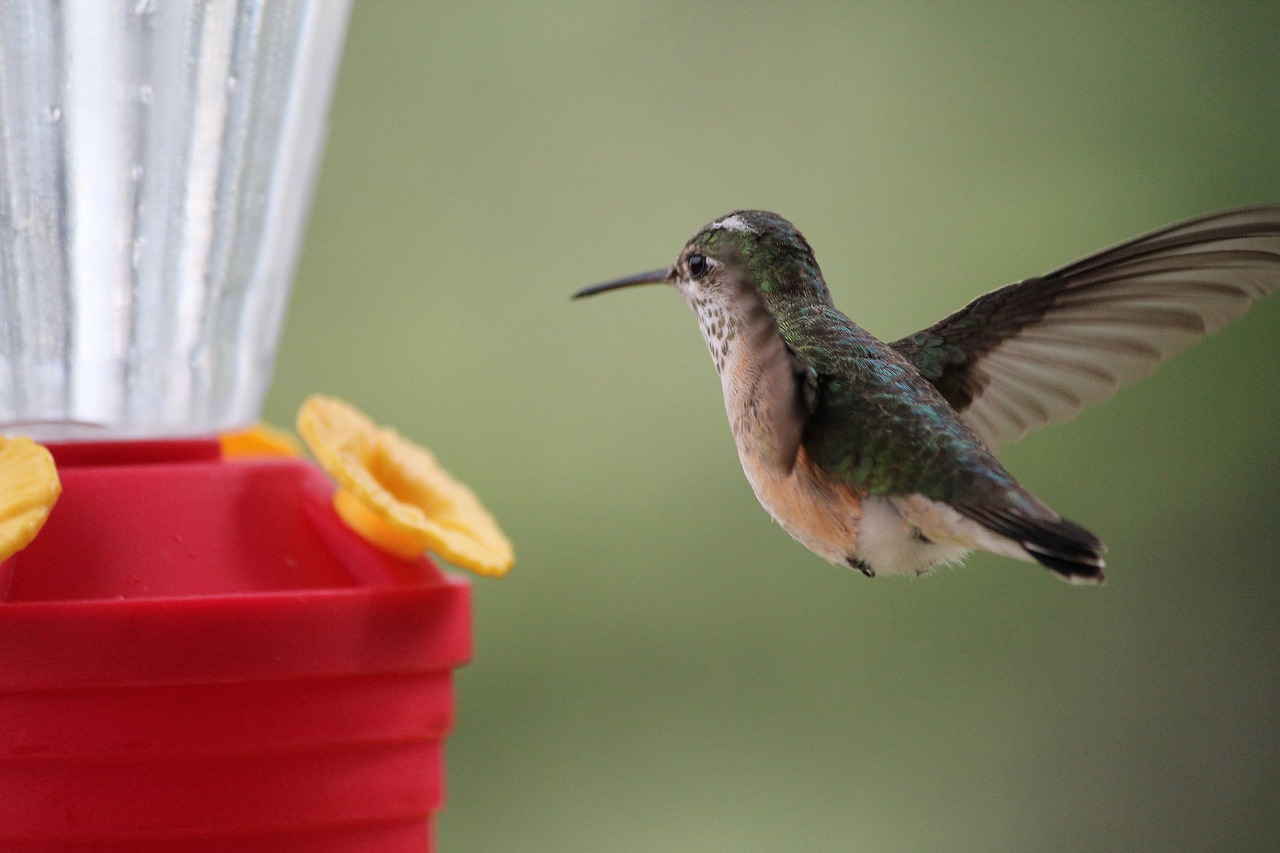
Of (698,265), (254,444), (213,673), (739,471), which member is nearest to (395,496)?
(254,444)

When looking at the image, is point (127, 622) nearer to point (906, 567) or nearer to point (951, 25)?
point (906, 567)

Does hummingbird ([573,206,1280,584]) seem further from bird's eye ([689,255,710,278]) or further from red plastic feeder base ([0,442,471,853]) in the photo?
red plastic feeder base ([0,442,471,853])

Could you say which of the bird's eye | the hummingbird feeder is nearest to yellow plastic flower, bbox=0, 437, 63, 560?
the hummingbird feeder

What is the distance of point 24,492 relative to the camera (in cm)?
115

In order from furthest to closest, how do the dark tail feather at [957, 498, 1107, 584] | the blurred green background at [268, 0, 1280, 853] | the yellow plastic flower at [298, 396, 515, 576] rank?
1. the blurred green background at [268, 0, 1280, 853]
2. the yellow plastic flower at [298, 396, 515, 576]
3. the dark tail feather at [957, 498, 1107, 584]

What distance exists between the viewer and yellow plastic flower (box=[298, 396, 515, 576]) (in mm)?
1331

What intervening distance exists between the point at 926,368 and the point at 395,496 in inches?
23.1

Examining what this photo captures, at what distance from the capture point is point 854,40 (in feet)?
11.0

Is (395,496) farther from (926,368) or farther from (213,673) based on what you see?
(926,368)

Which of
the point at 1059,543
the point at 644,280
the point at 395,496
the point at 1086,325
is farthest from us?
the point at 395,496

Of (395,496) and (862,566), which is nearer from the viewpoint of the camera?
(862,566)

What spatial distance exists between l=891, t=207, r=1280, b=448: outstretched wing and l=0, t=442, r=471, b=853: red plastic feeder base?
542 millimetres

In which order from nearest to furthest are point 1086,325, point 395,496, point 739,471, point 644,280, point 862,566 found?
point 862,566 → point 644,280 → point 1086,325 → point 395,496 → point 739,471

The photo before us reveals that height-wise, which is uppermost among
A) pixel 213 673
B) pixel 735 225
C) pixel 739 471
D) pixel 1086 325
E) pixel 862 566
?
A: pixel 735 225
